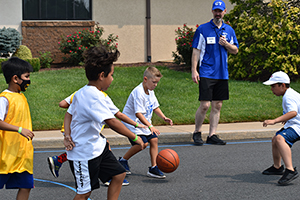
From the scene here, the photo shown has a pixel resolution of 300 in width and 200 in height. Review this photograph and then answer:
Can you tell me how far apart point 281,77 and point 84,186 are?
301 centimetres

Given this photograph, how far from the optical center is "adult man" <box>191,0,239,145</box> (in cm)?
770

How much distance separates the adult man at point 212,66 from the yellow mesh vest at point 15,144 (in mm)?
4210

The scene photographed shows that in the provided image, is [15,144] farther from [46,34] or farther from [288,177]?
[46,34]

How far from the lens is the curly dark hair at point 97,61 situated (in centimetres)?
371

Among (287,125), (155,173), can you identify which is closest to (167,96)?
(155,173)

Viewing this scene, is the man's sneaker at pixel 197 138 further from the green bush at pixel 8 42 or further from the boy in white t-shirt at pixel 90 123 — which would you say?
the green bush at pixel 8 42

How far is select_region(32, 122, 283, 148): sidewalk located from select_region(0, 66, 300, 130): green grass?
0.54 meters

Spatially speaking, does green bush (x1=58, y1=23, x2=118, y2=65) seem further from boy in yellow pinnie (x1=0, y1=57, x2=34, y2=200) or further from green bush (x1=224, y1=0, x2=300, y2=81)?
boy in yellow pinnie (x1=0, y1=57, x2=34, y2=200)

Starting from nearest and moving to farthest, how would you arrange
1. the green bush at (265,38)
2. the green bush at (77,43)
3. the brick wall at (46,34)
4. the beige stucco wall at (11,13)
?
1. the green bush at (265,38)
2. the green bush at (77,43)
3. the beige stucco wall at (11,13)
4. the brick wall at (46,34)

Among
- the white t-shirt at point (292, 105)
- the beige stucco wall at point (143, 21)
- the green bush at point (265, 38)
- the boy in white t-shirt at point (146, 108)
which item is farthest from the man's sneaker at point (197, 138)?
the beige stucco wall at point (143, 21)

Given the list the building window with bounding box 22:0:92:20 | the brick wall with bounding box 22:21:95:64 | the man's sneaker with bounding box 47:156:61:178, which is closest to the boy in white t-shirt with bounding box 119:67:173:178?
the man's sneaker with bounding box 47:156:61:178

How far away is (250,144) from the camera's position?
791 centimetres

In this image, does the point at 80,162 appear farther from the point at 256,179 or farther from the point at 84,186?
the point at 256,179

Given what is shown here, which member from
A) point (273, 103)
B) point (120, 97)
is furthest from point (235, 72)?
point (120, 97)
